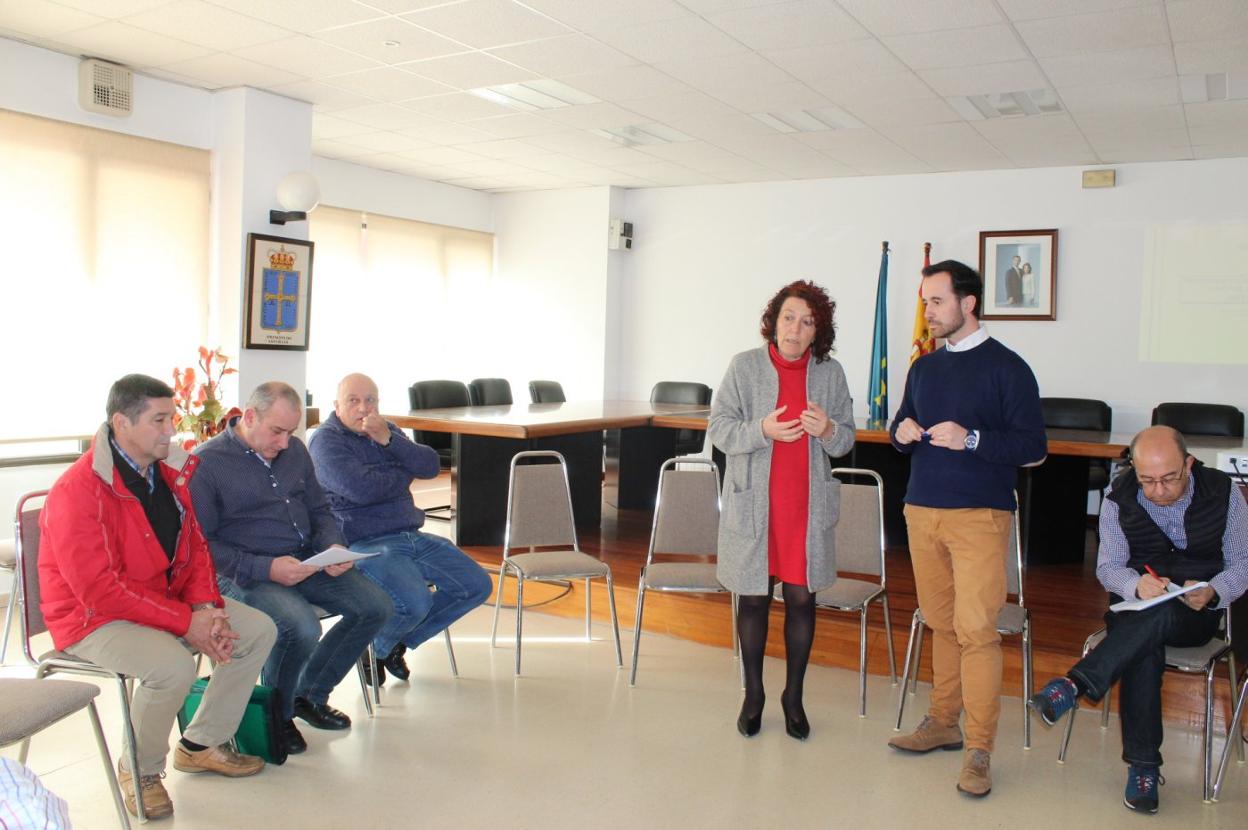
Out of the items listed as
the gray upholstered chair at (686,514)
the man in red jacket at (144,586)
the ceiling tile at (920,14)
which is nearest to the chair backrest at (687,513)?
the gray upholstered chair at (686,514)

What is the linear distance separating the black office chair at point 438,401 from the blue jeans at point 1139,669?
4211mm

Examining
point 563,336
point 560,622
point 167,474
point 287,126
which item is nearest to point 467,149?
point 287,126

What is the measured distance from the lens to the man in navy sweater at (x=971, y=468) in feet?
9.34

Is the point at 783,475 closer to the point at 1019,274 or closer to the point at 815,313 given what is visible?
the point at 815,313

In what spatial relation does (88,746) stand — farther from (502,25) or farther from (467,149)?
(467,149)

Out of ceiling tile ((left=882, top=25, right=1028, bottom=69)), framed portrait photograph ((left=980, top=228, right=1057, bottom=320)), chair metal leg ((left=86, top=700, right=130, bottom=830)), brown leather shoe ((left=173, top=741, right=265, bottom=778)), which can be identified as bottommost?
brown leather shoe ((left=173, top=741, right=265, bottom=778))

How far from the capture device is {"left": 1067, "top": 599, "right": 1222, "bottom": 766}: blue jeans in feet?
9.19

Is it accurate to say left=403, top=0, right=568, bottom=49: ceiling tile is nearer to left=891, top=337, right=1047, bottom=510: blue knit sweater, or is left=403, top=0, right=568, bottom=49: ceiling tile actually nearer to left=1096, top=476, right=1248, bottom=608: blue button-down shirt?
left=891, top=337, right=1047, bottom=510: blue knit sweater

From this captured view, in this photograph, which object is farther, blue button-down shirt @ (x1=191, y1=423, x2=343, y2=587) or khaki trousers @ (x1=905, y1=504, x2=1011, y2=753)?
blue button-down shirt @ (x1=191, y1=423, x2=343, y2=587)

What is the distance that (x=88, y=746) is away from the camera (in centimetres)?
303

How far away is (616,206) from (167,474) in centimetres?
650

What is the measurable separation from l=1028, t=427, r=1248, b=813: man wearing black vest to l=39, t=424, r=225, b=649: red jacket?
237 cm

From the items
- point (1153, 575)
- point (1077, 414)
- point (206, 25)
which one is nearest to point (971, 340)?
point (1153, 575)

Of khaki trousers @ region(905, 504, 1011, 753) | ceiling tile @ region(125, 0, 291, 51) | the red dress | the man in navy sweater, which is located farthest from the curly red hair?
ceiling tile @ region(125, 0, 291, 51)
